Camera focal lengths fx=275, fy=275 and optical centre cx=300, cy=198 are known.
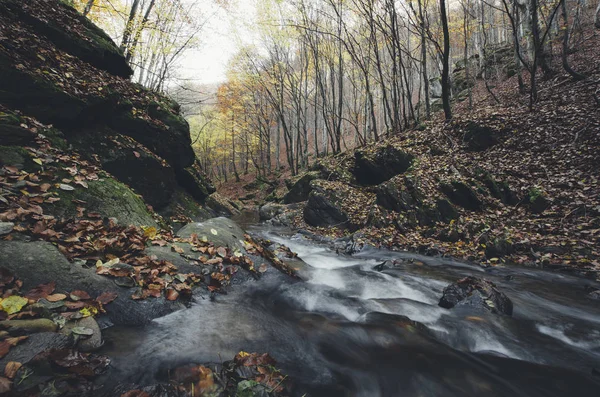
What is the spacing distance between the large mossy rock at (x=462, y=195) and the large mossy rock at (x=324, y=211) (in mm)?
3503

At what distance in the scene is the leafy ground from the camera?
6.32 m

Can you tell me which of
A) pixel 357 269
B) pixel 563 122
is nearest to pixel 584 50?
pixel 563 122

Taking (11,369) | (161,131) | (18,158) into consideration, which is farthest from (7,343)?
(161,131)

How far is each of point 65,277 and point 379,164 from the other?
10691mm

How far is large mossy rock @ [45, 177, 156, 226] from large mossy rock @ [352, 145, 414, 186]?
29.1 ft

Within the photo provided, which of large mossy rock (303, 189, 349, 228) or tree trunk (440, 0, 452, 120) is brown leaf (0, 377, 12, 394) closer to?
large mossy rock (303, 189, 349, 228)

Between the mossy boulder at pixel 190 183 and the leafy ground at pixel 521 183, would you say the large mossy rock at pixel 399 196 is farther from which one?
the mossy boulder at pixel 190 183

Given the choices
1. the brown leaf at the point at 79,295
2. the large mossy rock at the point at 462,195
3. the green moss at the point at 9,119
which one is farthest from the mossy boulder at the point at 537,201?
the green moss at the point at 9,119

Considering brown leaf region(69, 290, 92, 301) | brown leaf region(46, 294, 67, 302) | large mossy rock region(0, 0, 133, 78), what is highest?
large mossy rock region(0, 0, 133, 78)

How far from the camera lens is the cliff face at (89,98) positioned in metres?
6.02

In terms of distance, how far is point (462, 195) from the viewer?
845cm

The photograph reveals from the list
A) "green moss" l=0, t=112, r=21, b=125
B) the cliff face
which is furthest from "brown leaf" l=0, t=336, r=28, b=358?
the cliff face

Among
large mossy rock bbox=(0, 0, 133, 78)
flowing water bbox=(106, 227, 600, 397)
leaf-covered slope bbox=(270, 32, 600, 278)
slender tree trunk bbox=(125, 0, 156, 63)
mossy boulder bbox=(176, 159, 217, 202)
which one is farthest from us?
slender tree trunk bbox=(125, 0, 156, 63)

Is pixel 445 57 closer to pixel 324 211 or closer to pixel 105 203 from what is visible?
pixel 324 211
